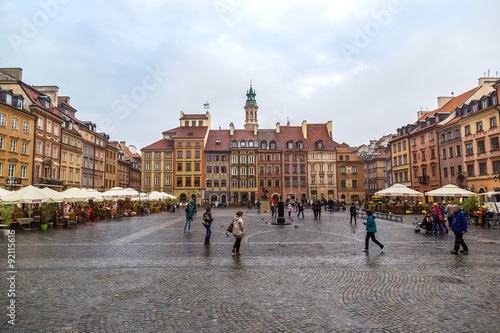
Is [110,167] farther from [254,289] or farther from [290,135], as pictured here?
[254,289]

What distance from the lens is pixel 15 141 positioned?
33.5 m

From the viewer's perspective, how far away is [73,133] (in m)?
45.3

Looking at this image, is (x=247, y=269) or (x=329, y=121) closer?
(x=247, y=269)

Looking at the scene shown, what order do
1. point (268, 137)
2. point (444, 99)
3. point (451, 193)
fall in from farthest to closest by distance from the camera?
1. point (268, 137)
2. point (444, 99)
3. point (451, 193)

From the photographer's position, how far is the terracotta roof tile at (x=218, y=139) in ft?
217

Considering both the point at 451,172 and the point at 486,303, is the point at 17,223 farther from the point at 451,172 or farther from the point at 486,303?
the point at 451,172

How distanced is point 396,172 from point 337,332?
56047 mm

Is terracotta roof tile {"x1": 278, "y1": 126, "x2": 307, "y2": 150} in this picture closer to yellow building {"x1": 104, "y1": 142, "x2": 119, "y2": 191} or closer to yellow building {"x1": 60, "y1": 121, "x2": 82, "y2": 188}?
yellow building {"x1": 104, "y1": 142, "x2": 119, "y2": 191}

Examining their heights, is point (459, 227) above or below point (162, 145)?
below

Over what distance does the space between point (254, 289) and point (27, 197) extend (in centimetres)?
1778

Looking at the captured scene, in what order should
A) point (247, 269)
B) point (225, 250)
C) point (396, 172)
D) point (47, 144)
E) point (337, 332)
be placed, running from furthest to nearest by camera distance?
point (396, 172)
point (47, 144)
point (225, 250)
point (247, 269)
point (337, 332)

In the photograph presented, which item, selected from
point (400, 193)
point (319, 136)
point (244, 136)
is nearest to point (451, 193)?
point (400, 193)

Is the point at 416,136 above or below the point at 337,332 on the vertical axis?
above

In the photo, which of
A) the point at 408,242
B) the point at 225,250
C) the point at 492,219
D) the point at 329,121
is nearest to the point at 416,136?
the point at 329,121
